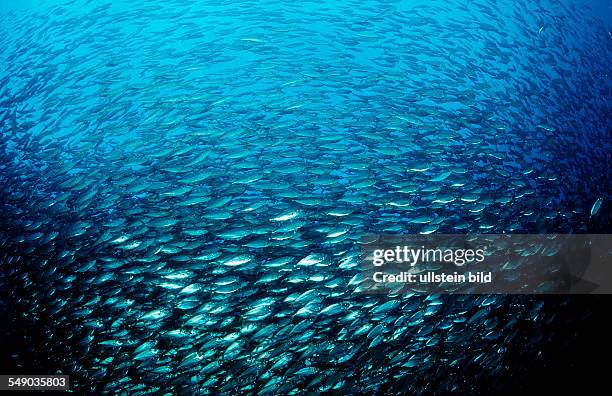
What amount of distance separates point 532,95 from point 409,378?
6.10 metres

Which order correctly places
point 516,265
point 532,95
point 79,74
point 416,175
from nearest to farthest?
point 516,265
point 416,175
point 79,74
point 532,95

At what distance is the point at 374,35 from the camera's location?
6773mm

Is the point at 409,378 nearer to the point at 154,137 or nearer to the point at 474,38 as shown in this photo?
the point at 154,137

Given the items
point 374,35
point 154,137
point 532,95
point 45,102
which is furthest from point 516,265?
point 45,102

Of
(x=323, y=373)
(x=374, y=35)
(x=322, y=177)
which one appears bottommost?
(x=323, y=373)

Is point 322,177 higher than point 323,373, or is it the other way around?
point 322,177

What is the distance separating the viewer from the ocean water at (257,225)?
14.7ft

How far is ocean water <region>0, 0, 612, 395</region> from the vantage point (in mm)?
4469

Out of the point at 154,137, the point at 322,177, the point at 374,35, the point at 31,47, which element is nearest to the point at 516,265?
the point at 322,177

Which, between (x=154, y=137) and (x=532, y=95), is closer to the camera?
(x=154, y=137)

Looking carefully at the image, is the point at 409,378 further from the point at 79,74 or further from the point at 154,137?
the point at 79,74

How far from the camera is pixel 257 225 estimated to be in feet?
15.8

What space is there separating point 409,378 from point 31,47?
961cm

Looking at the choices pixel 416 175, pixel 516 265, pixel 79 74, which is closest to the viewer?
pixel 516 265
